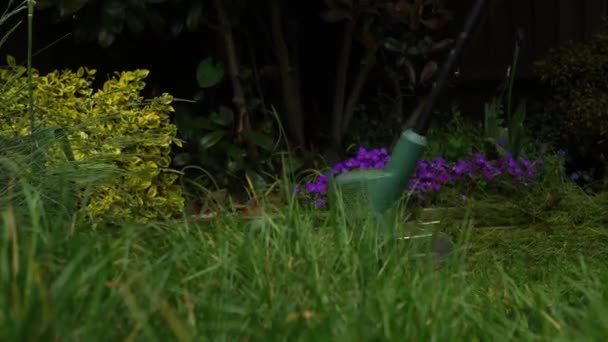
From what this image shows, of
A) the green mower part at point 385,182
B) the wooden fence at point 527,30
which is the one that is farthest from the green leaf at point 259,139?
the wooden fence at point 527,30

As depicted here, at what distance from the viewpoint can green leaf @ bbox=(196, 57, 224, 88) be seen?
4.96m

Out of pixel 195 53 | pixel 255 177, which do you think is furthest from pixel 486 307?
pixel 195 53

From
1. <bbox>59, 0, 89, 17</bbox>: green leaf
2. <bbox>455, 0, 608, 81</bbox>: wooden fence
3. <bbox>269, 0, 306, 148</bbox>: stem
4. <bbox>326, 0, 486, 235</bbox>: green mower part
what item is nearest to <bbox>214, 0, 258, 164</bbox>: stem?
<bbox>269, 0, 306, 148</bbox>: stem

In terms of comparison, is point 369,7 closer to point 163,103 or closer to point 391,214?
point 163,103

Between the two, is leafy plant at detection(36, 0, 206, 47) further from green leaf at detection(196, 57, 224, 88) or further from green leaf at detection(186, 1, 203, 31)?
green leaf at detection(196, 57, 224, 88)

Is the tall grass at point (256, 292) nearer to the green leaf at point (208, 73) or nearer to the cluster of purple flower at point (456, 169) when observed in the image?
the cluster of purple flower at point (456, 169)

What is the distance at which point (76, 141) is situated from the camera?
12.0 ft

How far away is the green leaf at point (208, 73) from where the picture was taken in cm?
496

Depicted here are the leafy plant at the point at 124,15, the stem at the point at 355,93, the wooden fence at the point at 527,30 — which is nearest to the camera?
the leafy plant at the point at 124,15

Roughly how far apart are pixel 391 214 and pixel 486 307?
583mm

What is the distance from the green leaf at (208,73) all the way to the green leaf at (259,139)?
0.94ft

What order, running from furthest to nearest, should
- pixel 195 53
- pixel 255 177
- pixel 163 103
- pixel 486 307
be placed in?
pixel 195 53, pixel 255 177, pixel 163 103, pixel 486 307

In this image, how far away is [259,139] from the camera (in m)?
4.95

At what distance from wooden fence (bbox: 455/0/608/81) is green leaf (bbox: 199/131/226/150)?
244cm
